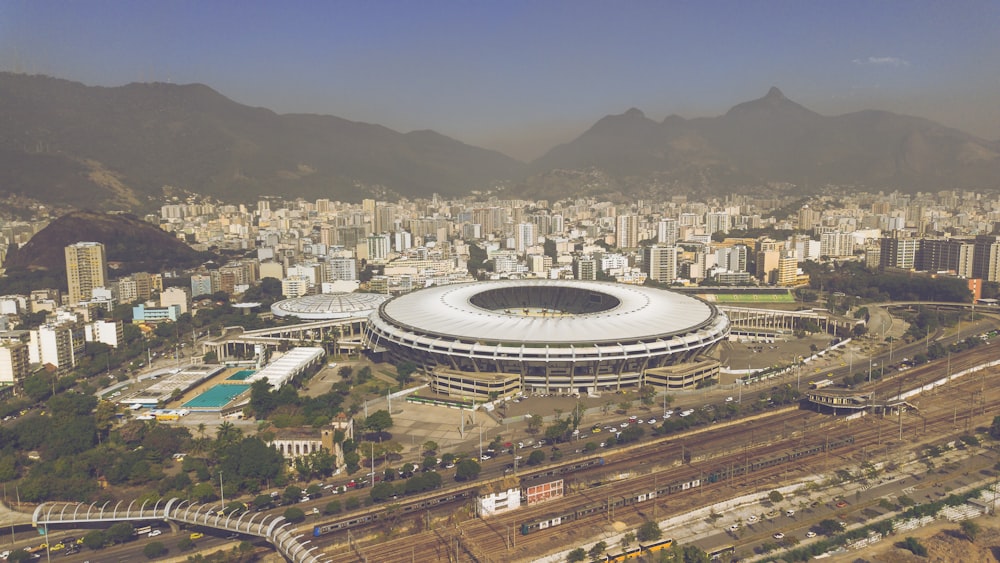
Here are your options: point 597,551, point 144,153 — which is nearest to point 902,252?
point 597,551

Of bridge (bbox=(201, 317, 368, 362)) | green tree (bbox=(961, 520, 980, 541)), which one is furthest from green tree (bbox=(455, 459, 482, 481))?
bridge (bbox=(201, 317, 368, 362))

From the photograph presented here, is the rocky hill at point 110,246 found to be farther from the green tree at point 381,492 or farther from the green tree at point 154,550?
the green tree at point 381,492

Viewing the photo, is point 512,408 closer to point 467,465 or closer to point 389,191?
point 467,465

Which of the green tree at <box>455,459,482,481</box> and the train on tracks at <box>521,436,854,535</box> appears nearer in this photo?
the train on tracks at <box>521,436,854,535</box>

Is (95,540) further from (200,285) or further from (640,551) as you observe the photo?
(200,285)

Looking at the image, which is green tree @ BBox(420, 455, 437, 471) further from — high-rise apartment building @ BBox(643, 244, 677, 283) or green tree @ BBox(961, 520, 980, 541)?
high-rise apartment building @ BBox(643, 244, 677, 283)

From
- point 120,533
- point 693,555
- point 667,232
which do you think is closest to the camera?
point 693,555
